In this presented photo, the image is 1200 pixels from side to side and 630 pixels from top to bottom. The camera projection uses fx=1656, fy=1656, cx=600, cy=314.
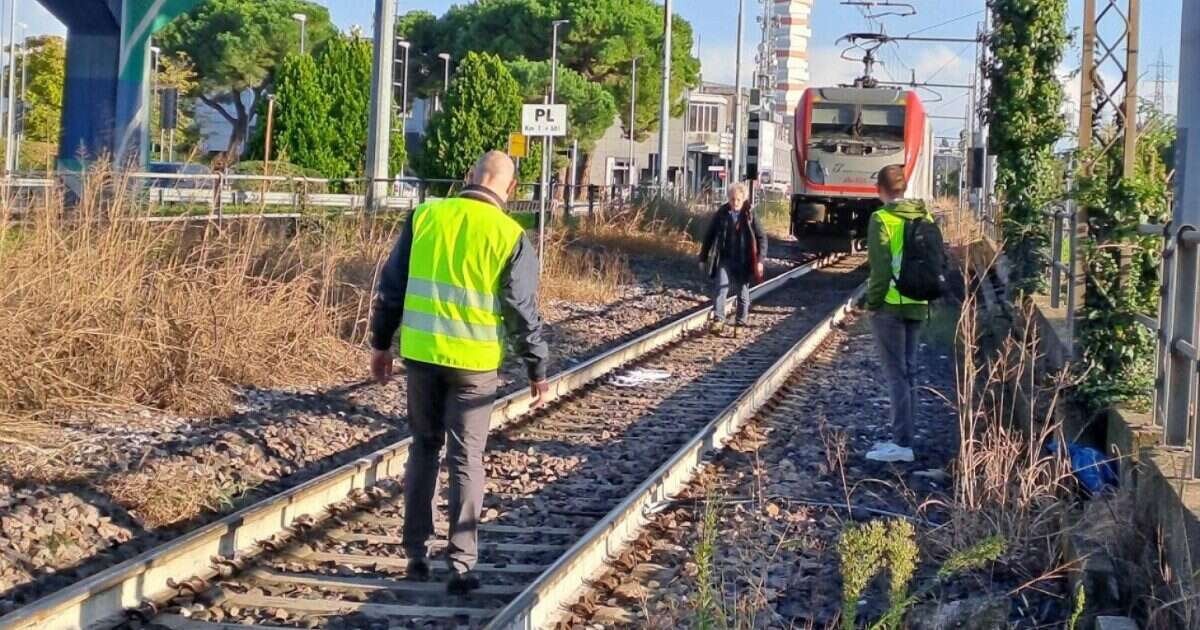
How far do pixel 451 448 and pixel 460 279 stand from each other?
717 millimetres

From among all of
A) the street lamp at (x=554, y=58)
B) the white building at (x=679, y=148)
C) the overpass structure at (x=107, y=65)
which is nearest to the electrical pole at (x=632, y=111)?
the street lamp at (x=554, y=58)

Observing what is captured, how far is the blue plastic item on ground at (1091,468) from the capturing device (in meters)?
8.10

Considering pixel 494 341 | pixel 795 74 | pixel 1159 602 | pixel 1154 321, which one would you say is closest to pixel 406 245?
pixel 494 341

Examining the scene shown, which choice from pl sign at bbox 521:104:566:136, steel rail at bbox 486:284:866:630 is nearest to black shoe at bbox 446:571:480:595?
steel rail at bbox 486:284:866:630

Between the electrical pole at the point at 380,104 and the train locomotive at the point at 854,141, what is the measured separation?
975 centimetres

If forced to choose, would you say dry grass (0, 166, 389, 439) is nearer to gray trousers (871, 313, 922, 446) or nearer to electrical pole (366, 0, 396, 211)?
gray trousers (871, 313, 922, 446)

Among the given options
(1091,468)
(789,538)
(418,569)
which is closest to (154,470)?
(418,569)

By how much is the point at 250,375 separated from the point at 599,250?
16447 millimetres

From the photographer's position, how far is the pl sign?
18.3 meters

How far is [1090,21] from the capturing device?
43.6 feet

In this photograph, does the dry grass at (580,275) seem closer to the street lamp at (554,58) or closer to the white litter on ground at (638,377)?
the white litter on ground at (638,377)

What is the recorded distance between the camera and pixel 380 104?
856 inches

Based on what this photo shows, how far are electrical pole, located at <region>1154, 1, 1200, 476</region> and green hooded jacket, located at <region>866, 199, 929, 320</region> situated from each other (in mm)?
1890

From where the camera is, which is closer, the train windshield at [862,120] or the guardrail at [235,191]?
the guardrail at [235,191]
